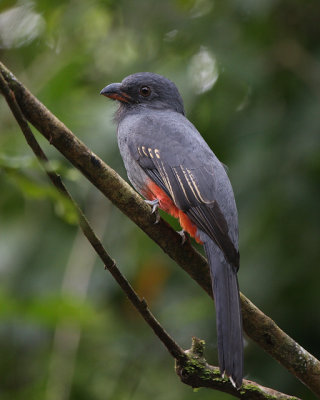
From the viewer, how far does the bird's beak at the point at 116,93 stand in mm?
4498

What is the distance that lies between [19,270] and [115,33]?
93.9 inches

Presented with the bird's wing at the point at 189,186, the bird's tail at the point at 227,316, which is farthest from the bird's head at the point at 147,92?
the bird's tail at the point at 227,316

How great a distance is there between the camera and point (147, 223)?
10.6 feet

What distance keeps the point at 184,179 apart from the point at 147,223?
22.6 inches

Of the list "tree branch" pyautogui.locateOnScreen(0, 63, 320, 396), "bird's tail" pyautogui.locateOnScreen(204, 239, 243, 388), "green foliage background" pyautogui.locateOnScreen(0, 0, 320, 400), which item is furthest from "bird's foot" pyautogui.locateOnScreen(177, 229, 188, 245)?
"green foliage background" pyautogui.locateOnScreen(0, 0, 320, 400)

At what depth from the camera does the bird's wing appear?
3367 millimetres

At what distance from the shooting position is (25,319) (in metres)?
3.12

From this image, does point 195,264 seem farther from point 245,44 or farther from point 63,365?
point 245,44

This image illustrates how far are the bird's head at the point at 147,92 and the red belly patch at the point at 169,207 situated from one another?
942 millimetres

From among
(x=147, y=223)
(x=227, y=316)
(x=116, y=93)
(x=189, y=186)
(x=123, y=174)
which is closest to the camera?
(x=227, y=316)

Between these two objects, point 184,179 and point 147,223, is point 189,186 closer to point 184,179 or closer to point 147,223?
point 184,179

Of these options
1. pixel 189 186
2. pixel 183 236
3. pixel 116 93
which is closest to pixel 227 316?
pixel 183 236

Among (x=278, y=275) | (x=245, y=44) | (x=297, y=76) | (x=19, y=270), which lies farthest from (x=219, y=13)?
(x=19, y=270)

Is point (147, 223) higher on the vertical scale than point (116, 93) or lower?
lower
